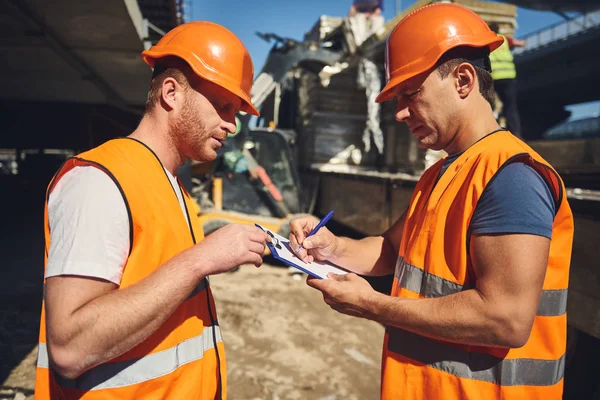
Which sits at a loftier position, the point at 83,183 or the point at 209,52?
the point at 209,52

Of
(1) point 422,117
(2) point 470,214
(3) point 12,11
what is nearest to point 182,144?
(1) point 422,117

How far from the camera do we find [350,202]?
7.61 metres

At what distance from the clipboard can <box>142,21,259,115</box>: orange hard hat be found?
66 cm

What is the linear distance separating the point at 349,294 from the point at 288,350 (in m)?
3.08

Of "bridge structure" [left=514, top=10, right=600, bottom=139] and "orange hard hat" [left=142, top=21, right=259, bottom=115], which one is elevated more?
"bridge structure" [left=514, top=10, right=600, bottom=139]

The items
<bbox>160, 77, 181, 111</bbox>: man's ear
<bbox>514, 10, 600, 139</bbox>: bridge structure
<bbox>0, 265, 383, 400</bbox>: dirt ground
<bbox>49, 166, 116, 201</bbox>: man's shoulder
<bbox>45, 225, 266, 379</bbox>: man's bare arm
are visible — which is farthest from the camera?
<bbox>514, 10, 600, 139</bbox>: bridge structure

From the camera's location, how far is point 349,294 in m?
1.63

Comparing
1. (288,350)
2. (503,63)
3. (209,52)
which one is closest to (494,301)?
(209,52)

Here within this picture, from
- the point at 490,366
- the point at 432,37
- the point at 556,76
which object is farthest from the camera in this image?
the point at 556,76

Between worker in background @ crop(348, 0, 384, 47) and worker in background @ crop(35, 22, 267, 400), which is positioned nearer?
worker in background @ crop(35, 22, 267, 400)

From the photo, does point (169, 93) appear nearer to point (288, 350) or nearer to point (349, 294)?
point (349, 294)

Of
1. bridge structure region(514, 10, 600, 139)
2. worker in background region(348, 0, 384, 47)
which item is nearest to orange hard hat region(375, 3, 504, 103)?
worker in background region(348, 0, 384, 47)

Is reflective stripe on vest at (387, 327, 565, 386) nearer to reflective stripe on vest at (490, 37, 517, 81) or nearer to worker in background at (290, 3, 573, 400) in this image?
worker in background at (290, 3, 573, 400)

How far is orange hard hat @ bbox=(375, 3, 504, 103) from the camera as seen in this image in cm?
151
